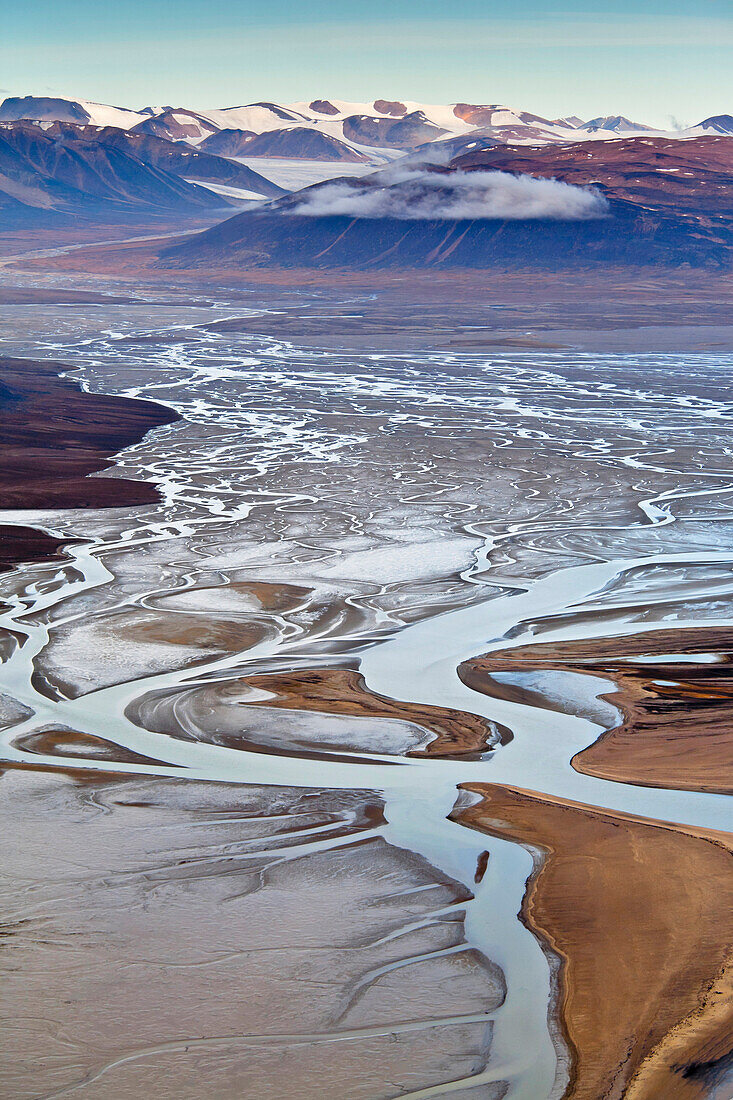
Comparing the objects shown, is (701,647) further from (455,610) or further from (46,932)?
(46,932)

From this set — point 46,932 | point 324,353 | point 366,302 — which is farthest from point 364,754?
point 366,302

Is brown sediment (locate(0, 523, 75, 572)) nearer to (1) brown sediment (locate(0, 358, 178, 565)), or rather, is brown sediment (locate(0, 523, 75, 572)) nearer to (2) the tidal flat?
(1) brown sediment (locate(0, 358, 178, 565))

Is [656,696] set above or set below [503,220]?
below

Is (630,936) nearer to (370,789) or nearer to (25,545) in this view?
(370,789)

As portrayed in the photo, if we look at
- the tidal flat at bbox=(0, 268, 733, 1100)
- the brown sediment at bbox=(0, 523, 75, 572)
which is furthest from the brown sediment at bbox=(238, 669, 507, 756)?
the brown sediment at bbox=(0, 523, 75, 572)

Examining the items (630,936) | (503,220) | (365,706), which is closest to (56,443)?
(365,706)
